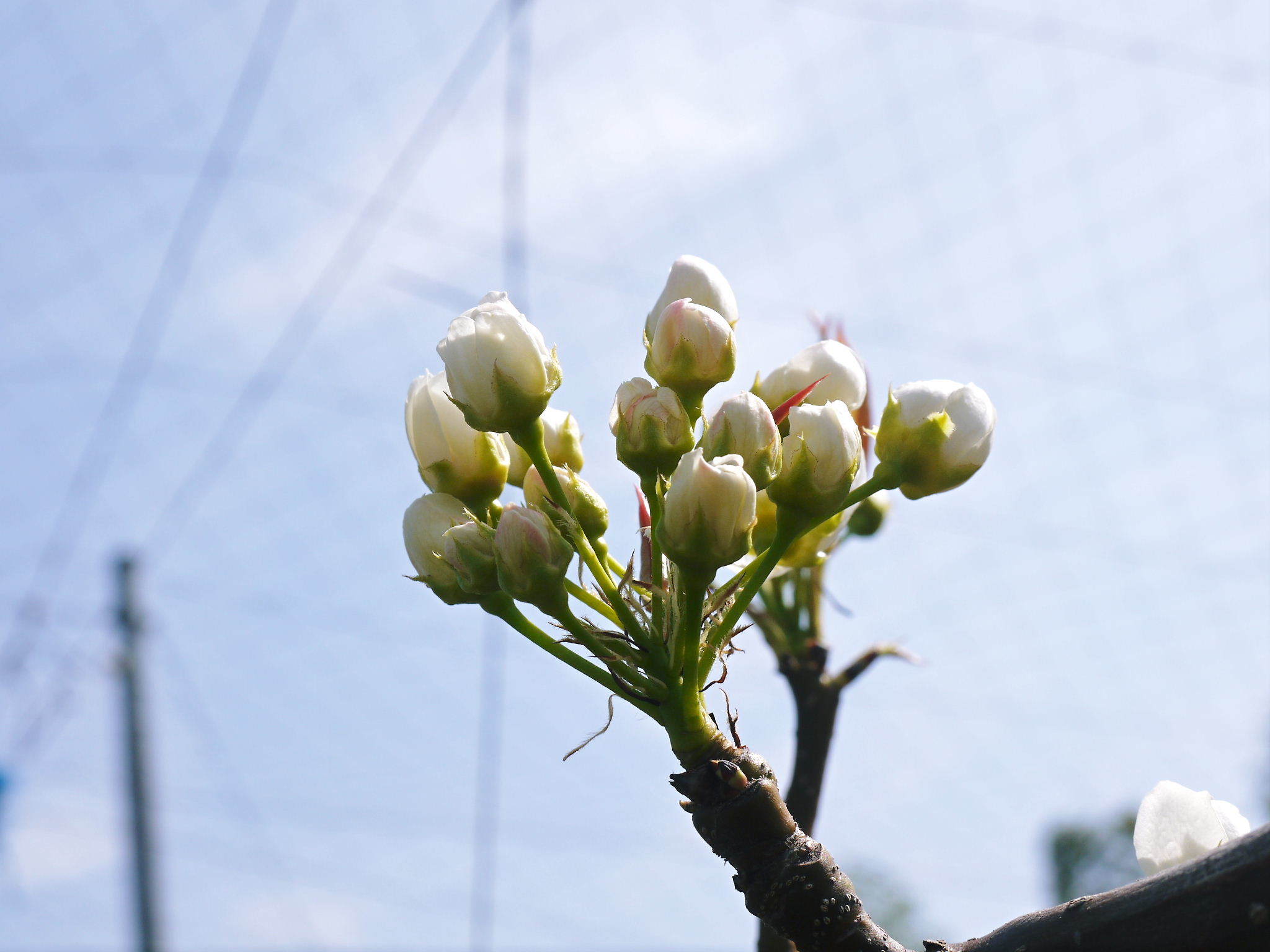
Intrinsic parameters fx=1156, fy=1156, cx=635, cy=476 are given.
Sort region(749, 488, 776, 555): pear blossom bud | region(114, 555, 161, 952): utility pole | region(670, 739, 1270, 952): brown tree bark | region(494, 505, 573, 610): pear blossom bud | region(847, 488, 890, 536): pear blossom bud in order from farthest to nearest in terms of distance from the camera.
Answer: region(114, 555, 161, 952): utility pole → region(847, 488, 890, 536): pear blossom bud → region(749, 488, 776, 555): pear blossom bud → region(494, 505, 573, 610): pear blossom bud → region(670, 739, 1270, 952): brown tree bark

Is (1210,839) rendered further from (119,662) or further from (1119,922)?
(119,662)

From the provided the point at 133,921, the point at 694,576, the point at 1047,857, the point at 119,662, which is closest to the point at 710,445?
the point at 694,576

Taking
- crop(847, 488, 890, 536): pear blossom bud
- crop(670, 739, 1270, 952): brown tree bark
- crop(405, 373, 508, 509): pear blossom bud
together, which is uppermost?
crop(847, 488, 890, 536): pear blossom bud

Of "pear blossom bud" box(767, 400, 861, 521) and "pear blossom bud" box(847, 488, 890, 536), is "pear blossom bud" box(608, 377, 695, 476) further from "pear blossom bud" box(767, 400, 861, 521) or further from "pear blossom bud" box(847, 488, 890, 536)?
"pear blossom bud" box(847, 488, 890, 536)

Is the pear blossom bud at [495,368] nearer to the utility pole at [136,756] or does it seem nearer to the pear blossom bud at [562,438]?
the pear blossom bud at [562,438]

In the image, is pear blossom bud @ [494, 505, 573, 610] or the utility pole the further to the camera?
the utility pole

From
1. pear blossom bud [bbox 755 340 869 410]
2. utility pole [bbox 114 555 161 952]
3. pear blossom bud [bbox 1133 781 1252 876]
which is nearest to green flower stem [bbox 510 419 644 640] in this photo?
pear blossom bud [bbox 755 340 869 410]

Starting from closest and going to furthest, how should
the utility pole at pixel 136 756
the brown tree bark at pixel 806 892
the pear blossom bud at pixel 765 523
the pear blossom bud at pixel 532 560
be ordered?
the brown tree bark at pixel 806 892 → the pear blossom bud at pixel 532 560 → the pear blossom bud at pixel 765 523 → the utility pole at pixel 136 756

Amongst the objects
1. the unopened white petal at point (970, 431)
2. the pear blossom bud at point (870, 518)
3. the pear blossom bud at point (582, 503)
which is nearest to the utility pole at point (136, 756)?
the pear blossom bud at point (870, 518)

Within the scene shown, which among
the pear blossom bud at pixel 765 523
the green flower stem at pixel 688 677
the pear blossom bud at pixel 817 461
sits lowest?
the green flower stem at pixel 688 677

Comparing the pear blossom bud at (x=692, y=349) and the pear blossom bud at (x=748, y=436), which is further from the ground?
the pear blossom bud at (x=692, y=349)
